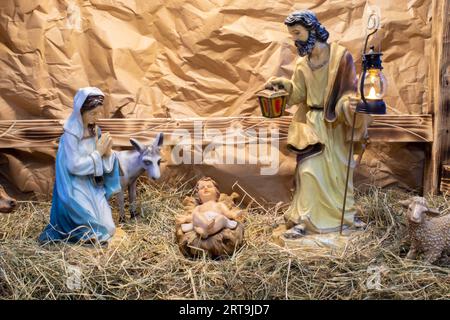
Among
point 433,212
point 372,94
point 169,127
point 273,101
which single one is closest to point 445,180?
point 433,212

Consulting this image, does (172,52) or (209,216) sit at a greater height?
(172,52)

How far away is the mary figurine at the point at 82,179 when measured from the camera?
9.64 ft

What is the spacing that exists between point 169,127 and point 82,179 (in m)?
0.80

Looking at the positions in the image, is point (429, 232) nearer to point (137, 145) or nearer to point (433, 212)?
point (433, 212)

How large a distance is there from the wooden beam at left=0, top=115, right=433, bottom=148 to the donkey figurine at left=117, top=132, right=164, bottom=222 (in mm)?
319

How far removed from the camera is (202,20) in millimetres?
3715

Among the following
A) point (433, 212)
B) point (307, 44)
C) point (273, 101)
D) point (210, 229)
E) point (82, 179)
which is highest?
point (307, 44)

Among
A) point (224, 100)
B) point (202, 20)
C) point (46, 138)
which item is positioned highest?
point (202, 20)

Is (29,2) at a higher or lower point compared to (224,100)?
higher

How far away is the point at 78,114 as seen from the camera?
2939 mm

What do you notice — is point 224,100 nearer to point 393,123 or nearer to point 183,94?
point 183,94

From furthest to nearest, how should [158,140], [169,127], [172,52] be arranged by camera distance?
[172,52] < [169,127] < [158,140]

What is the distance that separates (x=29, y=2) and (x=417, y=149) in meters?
2.73

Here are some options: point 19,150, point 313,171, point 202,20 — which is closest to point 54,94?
point 19,150
